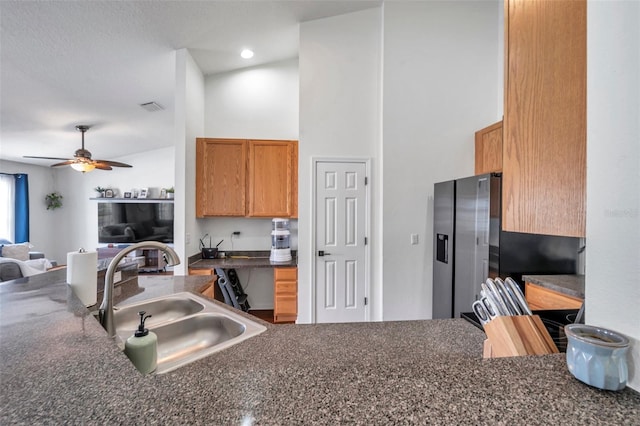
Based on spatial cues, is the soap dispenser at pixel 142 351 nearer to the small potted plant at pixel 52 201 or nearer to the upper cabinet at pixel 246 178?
the upper cabinet at pixel 246 178

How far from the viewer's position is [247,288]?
3.82 meters

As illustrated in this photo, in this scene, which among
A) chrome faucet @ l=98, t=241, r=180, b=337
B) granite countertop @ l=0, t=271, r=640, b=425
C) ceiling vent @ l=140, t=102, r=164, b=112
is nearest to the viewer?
granite countertop @ l=0, t=271, r=640, b=425

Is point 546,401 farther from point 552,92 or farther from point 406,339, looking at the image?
point 552,92

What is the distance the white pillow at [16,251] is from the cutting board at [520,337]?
740 cm

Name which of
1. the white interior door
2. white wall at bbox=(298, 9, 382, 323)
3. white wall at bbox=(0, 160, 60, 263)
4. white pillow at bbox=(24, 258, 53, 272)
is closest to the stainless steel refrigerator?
white wall at bbox=(298, 9, 382, 323)

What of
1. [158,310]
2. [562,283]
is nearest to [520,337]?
[562,283]

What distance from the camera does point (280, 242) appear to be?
3.46 metres

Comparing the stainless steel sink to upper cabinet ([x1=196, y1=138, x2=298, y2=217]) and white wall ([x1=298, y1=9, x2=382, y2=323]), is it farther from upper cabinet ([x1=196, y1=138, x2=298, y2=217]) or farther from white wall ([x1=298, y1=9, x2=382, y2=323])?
upper cabinet ([x1=196, y1=138, x2=298, y2=217])

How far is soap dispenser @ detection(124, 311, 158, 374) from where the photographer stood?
84 centimetres

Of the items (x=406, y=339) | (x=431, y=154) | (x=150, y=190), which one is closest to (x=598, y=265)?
(x=406, y=339)

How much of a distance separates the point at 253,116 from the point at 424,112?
7.38 feet

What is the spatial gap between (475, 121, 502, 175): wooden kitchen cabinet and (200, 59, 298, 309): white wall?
231 centimetres

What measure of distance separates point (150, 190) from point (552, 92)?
726 cm

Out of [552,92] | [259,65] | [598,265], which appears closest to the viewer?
[598,265]
